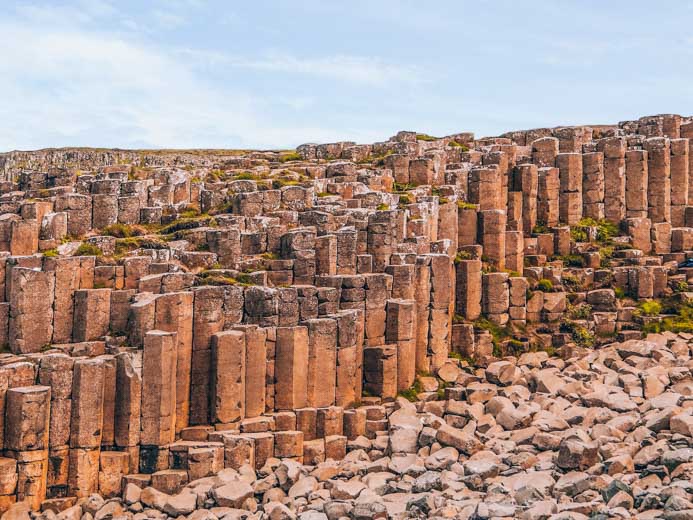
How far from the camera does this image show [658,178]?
42844 mm

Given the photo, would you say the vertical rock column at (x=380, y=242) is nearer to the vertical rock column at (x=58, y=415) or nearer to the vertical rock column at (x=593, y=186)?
the vertical rock column at (x=58, y=415)

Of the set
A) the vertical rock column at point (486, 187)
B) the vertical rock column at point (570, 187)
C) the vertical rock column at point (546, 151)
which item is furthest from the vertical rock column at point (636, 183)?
the vertical rock column at point (486, 187)

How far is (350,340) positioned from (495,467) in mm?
6778

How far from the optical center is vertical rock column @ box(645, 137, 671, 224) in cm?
4275

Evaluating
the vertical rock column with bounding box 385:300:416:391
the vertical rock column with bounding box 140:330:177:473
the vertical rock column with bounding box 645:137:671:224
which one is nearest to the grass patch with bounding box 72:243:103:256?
the vertical rock column with bounding box 140:330:177:473

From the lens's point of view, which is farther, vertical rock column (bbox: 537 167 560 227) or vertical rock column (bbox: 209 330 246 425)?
vertical rock column (bbox: 537 167 560 227)

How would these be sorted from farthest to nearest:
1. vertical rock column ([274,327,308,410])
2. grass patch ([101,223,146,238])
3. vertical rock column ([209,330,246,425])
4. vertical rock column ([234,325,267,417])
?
1. grass patch ([101,223,146,238])
2. vertical rock column ([274,327,308,410])
3. vertical rock column ([234,325,267,417])
4. vertical rock column ([209,330,246,425])

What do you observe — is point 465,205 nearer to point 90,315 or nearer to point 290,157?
point 290,157

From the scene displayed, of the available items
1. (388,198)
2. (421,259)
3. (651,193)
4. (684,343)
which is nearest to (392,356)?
(421,259)

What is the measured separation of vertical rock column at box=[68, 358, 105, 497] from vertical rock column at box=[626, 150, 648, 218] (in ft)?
81.8

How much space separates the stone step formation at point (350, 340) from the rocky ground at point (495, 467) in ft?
0.25

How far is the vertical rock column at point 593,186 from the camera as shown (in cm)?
4231

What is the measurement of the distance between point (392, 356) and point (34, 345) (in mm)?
10446

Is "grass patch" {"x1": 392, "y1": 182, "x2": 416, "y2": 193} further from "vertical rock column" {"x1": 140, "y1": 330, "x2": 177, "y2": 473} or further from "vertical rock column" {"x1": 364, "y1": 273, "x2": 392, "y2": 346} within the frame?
"vertical rock column" {"x1": 140, "y1": 330, "x2": 177, "y2": 473}
